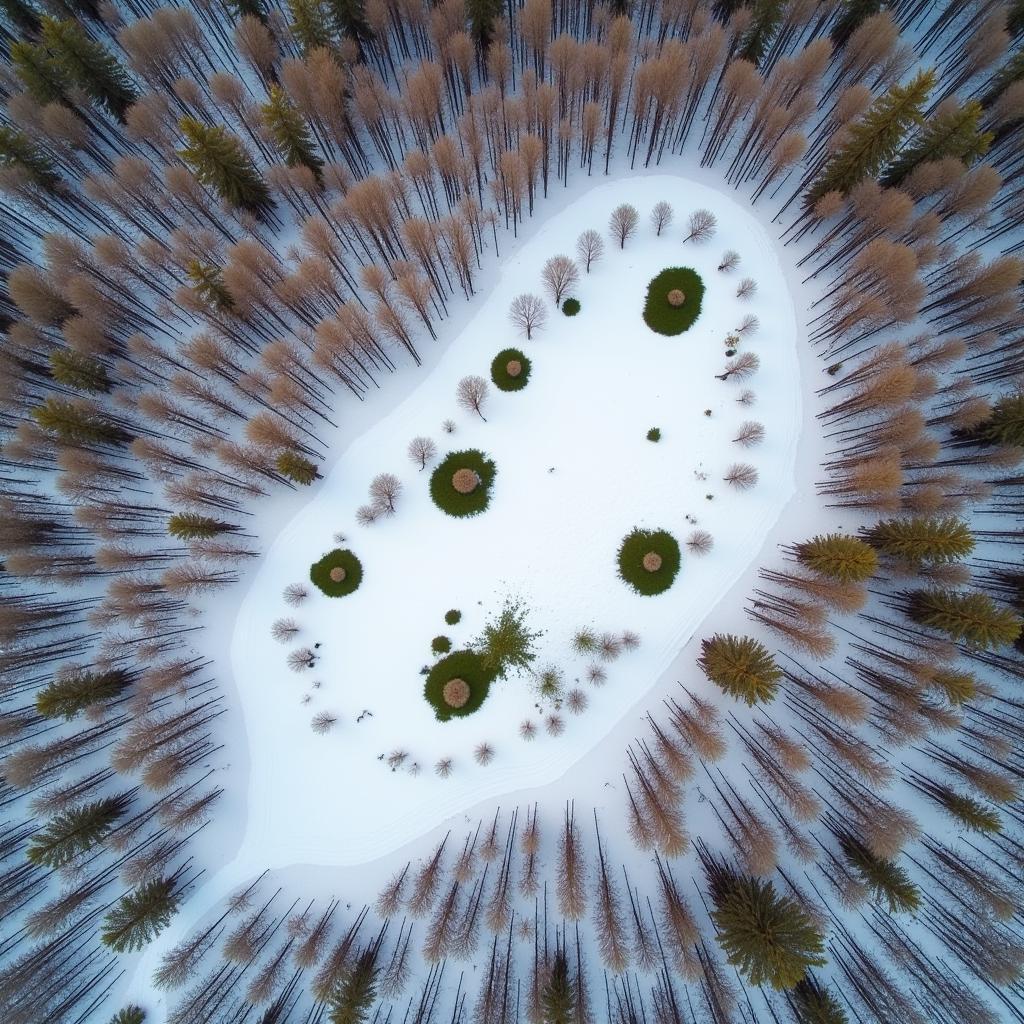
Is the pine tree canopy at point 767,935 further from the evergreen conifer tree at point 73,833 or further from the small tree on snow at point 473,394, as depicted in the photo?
the evergreen conifer tree at point 73,833

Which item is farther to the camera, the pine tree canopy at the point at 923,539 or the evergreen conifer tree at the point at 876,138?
the evergreen conifer tree at the point at 876,138

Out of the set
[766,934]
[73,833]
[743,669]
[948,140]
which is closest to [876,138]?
[948,140]

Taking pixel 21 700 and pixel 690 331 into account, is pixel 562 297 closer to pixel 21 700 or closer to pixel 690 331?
pixel 690 331

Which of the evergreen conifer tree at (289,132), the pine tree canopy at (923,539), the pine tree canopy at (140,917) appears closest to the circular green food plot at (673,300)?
the pine tree canopy at (923,539)

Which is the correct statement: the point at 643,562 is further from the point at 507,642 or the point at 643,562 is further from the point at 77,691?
the point at 77,691

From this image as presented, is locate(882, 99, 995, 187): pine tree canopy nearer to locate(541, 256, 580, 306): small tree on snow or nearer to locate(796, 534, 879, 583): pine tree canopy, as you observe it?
locate(541, 256, 580, 306): small tree on snow
